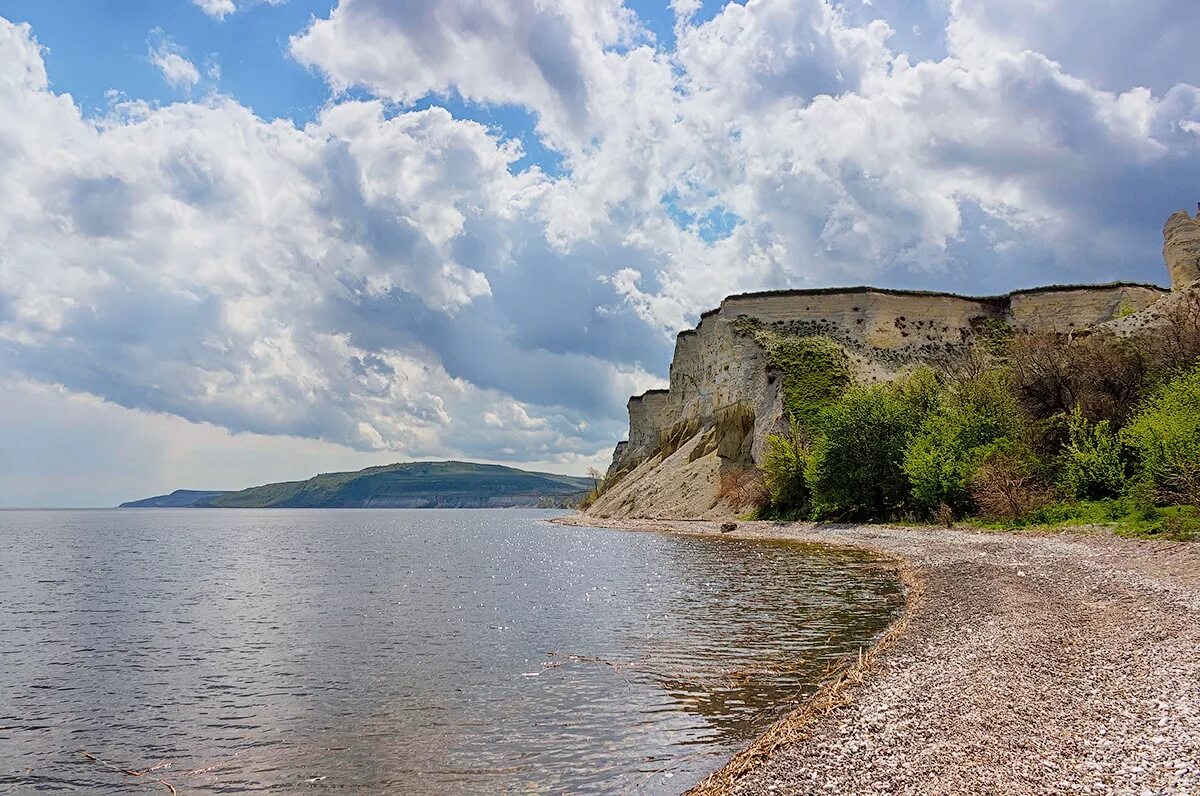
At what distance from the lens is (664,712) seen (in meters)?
11.8

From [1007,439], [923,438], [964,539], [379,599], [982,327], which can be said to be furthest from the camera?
[982,327]

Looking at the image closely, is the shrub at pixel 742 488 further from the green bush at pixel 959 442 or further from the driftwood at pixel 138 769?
the driftwood at pixel 138 769

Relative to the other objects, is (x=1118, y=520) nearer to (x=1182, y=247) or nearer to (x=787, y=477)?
(x=787, y=477)

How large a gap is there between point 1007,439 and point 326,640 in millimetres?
35516

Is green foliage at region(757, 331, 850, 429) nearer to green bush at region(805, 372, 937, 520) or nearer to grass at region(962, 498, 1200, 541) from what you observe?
green bush at region(805, 372, 937, 520)

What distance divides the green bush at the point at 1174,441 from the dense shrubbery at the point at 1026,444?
6 centimetres

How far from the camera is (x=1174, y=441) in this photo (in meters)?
28.5

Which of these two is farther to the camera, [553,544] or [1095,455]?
[553,544]

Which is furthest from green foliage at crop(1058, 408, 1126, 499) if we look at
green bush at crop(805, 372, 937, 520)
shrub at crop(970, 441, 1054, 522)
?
green bush at crop(805, 372, 937, 520)

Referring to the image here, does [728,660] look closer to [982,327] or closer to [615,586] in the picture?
[615,586]

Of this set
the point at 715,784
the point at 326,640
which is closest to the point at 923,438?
the point at 326,640

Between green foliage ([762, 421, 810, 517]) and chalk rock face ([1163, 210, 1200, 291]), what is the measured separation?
119ft

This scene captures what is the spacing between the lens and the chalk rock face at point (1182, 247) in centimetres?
6406

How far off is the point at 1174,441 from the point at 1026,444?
38.0ft
